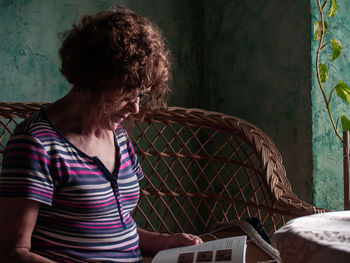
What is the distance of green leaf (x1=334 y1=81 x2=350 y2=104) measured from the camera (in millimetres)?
1777

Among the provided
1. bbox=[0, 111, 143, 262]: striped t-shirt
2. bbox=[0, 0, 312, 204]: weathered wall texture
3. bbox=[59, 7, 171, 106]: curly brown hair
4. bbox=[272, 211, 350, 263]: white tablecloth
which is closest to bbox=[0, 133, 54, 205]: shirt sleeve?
bbox=[0, 111, 143, 262]: striped t-shirt

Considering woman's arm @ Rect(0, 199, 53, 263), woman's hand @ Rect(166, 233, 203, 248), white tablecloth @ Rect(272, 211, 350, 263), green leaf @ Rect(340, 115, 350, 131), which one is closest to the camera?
white tablecloth @ Rect(272, 211, 350, 263)

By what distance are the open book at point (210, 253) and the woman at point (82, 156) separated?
0.09 metres

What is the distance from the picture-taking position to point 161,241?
1.21 m

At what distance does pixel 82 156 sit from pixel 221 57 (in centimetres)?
145

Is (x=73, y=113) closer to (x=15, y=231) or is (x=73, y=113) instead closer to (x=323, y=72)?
(x=15, y=231)

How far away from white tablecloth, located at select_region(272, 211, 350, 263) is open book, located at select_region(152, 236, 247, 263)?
0.71 feet

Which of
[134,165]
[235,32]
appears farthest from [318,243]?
[235,32]

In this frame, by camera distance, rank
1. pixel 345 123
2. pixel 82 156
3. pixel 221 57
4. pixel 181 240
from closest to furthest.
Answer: pixel 82 156 < pixel 181 240 < pixel 345 123 < pixel 221 57

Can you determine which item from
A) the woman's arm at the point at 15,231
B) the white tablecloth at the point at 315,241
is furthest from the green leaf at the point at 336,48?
the woman's arm at the point at 15,231

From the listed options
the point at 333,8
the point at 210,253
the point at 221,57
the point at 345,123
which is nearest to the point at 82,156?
the point at 210,253

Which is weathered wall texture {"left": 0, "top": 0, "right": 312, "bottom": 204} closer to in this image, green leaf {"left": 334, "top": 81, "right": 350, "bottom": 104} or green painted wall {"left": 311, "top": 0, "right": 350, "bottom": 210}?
green painted wall {"left": 311, "top": 0, "right": 350, "bottom": 210}

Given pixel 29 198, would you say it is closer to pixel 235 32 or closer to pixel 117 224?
pixel 117 224

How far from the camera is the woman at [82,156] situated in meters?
0.88
